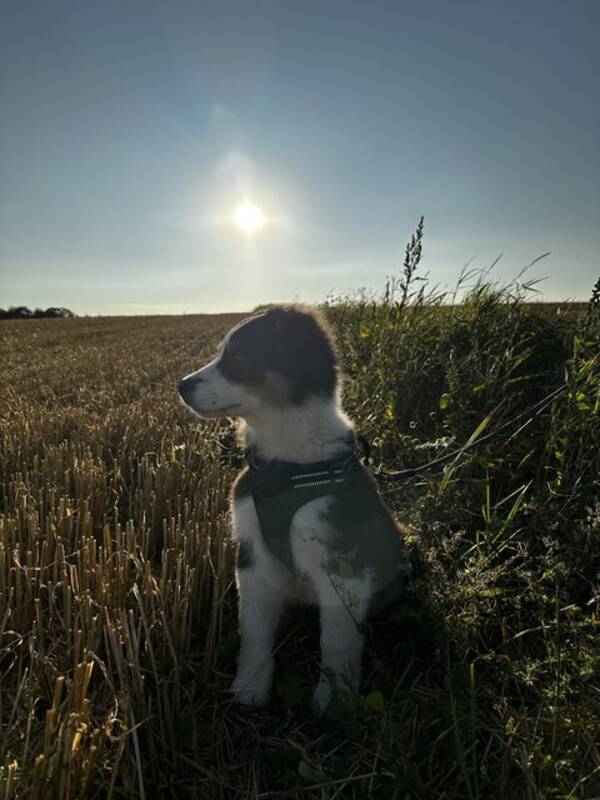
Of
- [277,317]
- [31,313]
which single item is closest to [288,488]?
[277,317]

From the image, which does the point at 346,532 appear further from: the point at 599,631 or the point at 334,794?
the point at 599,631

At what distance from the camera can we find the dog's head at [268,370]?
7.13 ft

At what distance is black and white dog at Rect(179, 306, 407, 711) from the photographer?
187cm

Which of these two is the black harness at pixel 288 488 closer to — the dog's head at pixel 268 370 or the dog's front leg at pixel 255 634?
the dog's front leg at pixel 255 634

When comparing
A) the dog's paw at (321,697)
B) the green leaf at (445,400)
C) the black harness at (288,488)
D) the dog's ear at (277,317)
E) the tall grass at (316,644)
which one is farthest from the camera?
the green leaf at (445,400)

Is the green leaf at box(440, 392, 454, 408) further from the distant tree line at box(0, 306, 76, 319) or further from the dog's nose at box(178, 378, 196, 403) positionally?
the distant tree line at box(0, 306, 76, 319)

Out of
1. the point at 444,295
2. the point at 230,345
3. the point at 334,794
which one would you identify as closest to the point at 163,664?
the point at 334,794

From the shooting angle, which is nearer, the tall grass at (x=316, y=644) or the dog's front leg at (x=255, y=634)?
the tall grass at (x=316, y=644)

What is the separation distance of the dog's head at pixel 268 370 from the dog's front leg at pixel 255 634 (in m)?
0.71

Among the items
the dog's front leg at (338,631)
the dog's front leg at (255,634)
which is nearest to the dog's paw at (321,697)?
the dog's front leg at (338,631)

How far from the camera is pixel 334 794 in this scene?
1418 mm

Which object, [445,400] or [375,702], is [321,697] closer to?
[375,702]

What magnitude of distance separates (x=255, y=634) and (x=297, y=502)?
0.56 meters

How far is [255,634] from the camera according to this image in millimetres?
1988
